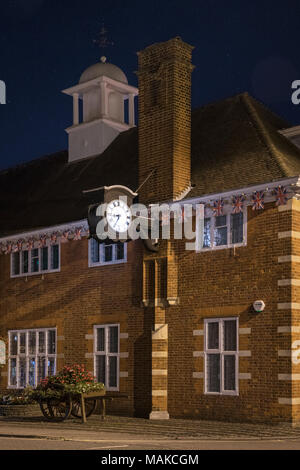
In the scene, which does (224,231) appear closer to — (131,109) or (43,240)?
(43,240)

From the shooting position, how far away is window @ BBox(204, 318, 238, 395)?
20844 millimetres

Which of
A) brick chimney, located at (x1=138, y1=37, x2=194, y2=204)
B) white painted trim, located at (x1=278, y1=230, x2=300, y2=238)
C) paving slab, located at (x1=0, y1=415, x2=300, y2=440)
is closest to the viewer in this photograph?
paving slab, located at (x1=0, y1=415, x2=300, y2=440)

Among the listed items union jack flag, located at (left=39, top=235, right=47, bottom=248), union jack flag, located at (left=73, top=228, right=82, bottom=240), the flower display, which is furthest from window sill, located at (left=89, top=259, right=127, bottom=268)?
the flower display

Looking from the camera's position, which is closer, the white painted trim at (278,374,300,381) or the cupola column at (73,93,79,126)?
the white painted trim at (278,374,300,381)

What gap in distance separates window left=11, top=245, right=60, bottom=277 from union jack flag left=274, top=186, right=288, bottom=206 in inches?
354

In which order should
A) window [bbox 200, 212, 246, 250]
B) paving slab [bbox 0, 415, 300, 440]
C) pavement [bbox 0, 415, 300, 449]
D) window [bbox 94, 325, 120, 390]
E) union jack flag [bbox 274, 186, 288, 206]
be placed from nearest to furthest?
pavement [bbox 0, 415, 300, 449], paving slab [bbox 0, 415, 300, 440], union jack flag [bbox 274, 186, 288, 206], window [bbox 200, 212, 246, 250], window [bbox 94, 325, 120, 390]

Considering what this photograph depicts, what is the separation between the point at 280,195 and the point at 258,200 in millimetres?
659

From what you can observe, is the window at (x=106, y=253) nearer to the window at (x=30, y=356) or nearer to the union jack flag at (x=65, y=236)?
the union jack flag at (x=65, y=236)

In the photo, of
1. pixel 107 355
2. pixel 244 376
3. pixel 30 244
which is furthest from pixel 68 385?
pixel 30 244

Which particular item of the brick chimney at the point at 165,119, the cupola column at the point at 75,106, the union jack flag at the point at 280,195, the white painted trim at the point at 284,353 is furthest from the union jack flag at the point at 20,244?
the white painted trim at the point at 284,353

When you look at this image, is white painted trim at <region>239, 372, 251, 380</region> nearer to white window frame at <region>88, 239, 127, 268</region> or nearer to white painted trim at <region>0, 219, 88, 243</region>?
white window frame at <region>88, 239, 127, 268</region>

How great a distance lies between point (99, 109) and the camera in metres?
31.3
